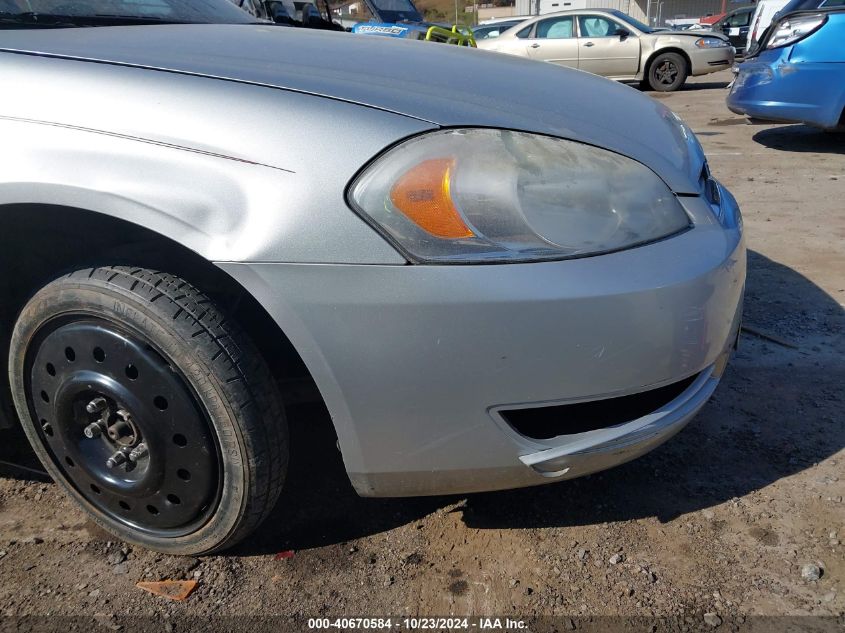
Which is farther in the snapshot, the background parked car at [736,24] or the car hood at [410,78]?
the background parked car at [736,24]

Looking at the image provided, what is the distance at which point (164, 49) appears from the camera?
176 centimetres

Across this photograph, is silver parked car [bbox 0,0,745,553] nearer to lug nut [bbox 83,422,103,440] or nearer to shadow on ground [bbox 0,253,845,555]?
lug nut [bbox 83,422,103,440]

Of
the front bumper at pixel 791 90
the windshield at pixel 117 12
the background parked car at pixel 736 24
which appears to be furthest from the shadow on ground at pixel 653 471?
the background parked car at pixel 736 24

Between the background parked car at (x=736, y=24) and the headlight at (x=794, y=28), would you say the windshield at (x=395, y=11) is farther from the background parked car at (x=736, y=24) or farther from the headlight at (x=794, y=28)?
the background parked car at (x=736, y=24)

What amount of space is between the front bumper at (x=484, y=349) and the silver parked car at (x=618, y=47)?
11.6 m

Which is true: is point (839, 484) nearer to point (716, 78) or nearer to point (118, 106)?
point (118, 106)

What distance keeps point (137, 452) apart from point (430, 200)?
3.04 ft

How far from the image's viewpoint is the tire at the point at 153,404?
1603 millimetres

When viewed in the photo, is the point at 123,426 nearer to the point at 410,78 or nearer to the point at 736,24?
the point at 410,78

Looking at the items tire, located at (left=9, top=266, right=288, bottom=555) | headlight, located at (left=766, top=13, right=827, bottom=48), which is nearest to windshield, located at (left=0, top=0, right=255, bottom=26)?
tire, located at (left=9, top=266, right=288, bottom=555)

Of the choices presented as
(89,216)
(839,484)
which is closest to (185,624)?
(89,216)

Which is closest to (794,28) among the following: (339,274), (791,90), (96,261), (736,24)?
(791,90)

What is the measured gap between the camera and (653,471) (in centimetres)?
220

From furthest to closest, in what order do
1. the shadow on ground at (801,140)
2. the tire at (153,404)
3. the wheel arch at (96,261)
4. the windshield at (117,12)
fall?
the shadow on ground at (801,140) < the windshield at (117,12) < the wheel arch at (96,261) < the tire at (153,404)
